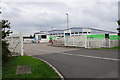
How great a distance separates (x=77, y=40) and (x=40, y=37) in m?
35.9

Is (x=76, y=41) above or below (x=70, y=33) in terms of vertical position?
below

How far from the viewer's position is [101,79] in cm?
500

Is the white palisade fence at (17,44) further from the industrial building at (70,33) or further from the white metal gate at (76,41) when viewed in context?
the industrial building at (70,33)

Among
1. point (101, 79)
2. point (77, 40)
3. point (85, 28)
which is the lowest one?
point (101, 79)

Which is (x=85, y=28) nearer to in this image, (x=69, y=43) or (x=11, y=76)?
(x=69, y=43)

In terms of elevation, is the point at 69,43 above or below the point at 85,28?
below

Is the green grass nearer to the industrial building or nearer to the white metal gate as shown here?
the white metal gate

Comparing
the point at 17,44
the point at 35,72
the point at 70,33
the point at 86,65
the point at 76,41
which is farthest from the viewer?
the point at 70,33

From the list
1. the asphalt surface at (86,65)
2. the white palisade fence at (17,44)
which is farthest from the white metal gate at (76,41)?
the white palisade fence at (17,44)

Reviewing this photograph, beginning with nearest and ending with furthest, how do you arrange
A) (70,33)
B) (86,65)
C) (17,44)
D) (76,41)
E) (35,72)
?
(35,72)
(86,65)
(17,44)
(76,41)
(70,33)

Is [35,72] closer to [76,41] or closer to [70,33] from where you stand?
[76,41]

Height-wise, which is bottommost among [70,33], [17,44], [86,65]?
[86,65]

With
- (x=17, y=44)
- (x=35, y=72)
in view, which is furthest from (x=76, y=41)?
(x=35, y=72)

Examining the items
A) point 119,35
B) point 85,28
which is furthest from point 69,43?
point 85,28
